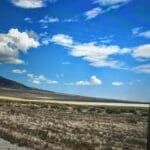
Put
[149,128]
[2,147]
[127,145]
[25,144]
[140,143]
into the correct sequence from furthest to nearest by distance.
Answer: [140,143], [127,145], [25,144], [2,147], [149,128]

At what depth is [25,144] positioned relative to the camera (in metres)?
22.4

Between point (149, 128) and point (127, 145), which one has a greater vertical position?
point (149, 128)

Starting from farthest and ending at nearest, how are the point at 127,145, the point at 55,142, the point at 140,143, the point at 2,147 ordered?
the point at 140,143
the point at 127,145
the point at 55,142
the point at 2,147

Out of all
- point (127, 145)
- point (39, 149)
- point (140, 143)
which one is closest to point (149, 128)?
point (39, 149)

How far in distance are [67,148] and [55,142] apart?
2.08m

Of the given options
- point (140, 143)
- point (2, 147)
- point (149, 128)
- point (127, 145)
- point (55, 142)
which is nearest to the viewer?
point (149, 128)

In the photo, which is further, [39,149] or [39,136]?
[39,136]

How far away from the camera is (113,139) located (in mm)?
29609

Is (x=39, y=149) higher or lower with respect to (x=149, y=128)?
lower

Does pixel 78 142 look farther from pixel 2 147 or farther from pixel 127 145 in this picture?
pixel 2 147

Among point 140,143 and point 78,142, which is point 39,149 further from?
point 140,143

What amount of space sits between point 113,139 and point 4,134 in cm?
825

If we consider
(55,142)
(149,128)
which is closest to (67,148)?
(55,142)

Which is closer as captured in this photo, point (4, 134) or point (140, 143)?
point (4, 134)
